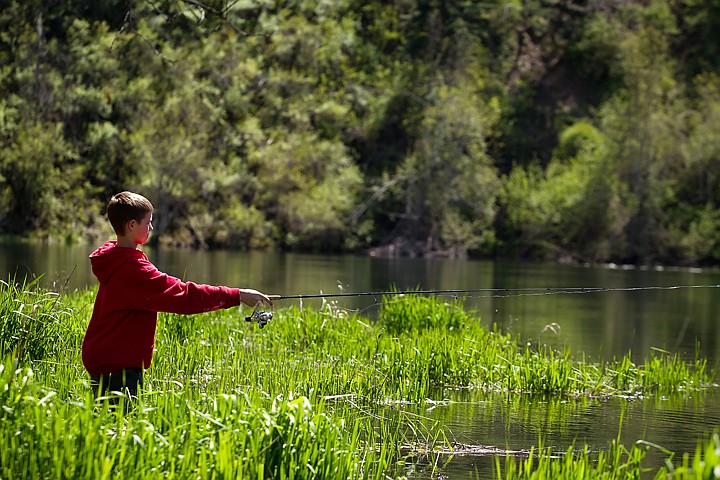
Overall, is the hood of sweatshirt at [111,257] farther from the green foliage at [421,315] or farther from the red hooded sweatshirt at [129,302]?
the green foliage at [421,315]

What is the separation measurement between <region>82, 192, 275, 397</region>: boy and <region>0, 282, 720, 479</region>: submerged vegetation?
20 centimetres

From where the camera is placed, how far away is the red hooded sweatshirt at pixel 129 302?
5312 mm

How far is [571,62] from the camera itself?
5884 centimetres

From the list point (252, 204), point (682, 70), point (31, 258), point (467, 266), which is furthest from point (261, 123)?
point (31, 258)

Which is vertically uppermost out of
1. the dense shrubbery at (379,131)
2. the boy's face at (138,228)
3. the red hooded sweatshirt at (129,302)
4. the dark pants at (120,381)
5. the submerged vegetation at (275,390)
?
the dense shrubbery at (379,131)

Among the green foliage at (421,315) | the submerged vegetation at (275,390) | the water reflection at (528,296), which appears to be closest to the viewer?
the submerged vegetation at (275,390)

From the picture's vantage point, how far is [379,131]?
172 ft

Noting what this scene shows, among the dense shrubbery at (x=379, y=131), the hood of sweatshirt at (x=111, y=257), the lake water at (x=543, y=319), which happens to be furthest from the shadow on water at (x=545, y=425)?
the dense shrubbery at (x=379, y=131)

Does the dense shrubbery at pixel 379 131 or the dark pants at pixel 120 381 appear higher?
the dense shrubbery at pixel 379 131

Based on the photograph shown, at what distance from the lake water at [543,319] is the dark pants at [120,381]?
5.75 ft

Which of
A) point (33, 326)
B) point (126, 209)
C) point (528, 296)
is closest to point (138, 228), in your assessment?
point (126, 209)

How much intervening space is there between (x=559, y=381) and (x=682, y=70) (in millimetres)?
49034

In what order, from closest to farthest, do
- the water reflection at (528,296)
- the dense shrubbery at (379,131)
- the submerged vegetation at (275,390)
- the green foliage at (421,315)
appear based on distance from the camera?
the submerged vegetation at (275,390) → the green foliage at (421,315) → the water reflection at (528,296) → the dense shrubbery at (379,131)

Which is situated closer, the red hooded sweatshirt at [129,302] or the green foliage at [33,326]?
the red hooded sweatshirt at [129,302]
